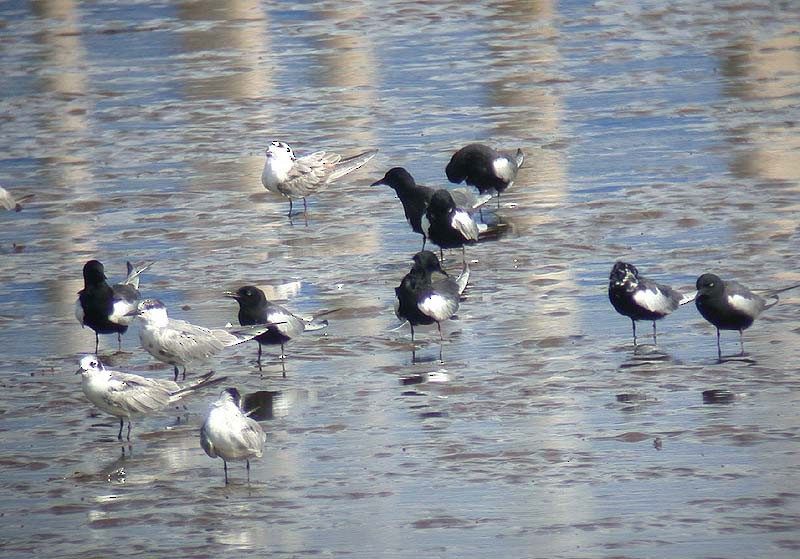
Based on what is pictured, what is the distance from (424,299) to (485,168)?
14.8ft

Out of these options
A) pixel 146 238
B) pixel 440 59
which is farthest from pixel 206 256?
pixel 440 59

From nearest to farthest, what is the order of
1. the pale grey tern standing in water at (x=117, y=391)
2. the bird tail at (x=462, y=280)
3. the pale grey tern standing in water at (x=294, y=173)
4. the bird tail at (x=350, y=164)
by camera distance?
the pale grey tern standing in water at (x=117, y=391) < the bird tail at (x=462, y=280) < the pale grey tern standing in water at (x=294, y=173) < the bird tail at (x=350, y=164)

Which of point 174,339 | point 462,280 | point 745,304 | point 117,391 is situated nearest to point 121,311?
point 174,339

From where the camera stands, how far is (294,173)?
16.2m

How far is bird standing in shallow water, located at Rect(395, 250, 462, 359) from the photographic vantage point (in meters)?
11.7

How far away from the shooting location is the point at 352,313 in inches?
500

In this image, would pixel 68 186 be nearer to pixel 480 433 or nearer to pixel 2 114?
pixel 2 114

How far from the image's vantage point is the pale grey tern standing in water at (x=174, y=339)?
10891 mm

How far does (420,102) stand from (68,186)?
17.2 feet

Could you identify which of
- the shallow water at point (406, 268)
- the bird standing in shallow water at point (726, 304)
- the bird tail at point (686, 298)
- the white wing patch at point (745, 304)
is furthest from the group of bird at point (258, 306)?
the white wing patch at point (745, 304)

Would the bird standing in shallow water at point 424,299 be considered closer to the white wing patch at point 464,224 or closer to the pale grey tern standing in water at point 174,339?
the pale grey tern standing in water at point 174,339

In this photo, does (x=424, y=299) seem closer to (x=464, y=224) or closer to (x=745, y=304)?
(x=745, y=304)

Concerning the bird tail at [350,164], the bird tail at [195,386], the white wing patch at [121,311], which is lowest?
the bird tail at [350,164]

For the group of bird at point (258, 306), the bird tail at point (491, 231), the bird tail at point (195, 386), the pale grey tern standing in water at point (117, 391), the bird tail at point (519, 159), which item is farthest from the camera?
the bird tail at point (519, 159)
